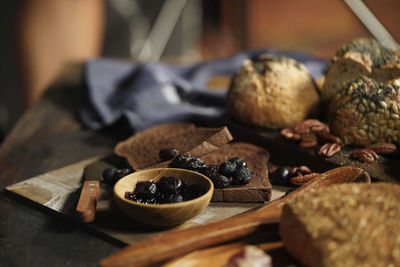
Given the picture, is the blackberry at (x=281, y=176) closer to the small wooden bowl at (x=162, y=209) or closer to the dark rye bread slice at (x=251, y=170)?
the dark rye bread slice at (x=251, y=170)

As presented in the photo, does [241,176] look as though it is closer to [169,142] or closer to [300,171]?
[300,171]

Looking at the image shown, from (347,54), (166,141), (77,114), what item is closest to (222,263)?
(166,141)

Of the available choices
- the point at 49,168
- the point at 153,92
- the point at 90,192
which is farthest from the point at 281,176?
the point at 153,92

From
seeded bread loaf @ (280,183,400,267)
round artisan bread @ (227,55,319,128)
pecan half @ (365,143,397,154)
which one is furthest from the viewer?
round artisan bread @ (227,55,319,128)

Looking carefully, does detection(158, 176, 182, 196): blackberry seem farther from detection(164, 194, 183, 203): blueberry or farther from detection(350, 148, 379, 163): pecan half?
detection(350, 148, 379, 163): pecan half

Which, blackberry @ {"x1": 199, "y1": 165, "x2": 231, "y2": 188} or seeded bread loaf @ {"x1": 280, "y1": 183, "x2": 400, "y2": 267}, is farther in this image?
blackberry @ {"x1": 199, "y1": 165, "x2": 231, "y2": 188}

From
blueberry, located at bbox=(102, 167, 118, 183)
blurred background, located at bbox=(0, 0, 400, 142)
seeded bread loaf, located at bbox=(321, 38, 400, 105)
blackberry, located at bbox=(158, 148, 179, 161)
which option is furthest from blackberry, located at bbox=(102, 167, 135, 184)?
blurred background, located at bbox=(0, 0, 400, 142)
